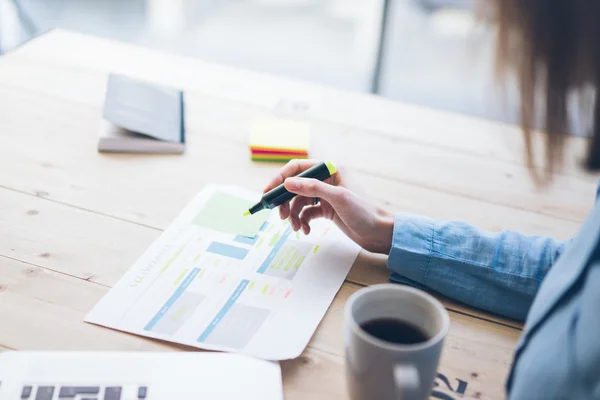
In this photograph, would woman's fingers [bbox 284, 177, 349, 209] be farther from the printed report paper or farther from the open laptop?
the open laptop

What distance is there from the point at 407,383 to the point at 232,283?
30 centimetres

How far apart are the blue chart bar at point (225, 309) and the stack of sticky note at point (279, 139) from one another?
0.31 m

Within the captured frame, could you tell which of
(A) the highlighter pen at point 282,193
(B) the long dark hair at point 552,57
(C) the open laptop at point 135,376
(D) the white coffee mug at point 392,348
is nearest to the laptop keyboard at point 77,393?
(C) the open laptop at point 135,376

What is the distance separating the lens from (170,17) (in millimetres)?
2693

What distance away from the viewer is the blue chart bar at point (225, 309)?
0.68 m

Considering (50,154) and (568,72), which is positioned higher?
(568,72)

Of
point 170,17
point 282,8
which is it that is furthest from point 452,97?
point 170,17

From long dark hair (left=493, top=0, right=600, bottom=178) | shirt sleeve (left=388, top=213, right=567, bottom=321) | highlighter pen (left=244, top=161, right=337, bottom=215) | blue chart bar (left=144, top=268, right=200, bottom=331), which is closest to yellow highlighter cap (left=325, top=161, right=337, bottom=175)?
highlighter pen (left=244, top=161, right=337, bottom=215)

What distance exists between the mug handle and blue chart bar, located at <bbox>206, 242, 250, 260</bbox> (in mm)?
324

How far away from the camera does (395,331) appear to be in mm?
582

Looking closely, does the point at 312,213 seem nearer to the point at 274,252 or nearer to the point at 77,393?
the point at 274,252

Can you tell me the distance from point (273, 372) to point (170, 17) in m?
2.29

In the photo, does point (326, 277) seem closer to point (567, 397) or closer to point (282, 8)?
point (567, 397)

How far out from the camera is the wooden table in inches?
27.1
